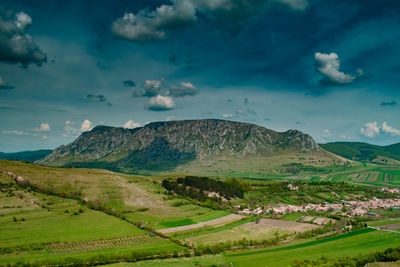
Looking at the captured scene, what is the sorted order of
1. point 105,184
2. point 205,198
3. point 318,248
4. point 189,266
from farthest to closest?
point 205,198
point 105,184
point 318,248
point 189,266

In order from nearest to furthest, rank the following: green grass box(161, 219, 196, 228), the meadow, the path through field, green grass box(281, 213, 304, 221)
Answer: the meadow, the path through field, green grass box(161, 219, 196, 228), green grass box(281, 213, 304, 221)

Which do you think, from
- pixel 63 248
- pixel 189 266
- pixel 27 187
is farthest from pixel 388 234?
pixel 27 187

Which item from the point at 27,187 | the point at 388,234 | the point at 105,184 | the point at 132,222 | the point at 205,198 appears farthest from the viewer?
the point at 205,198

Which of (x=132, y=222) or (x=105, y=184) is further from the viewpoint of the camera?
(x=105, y=184)

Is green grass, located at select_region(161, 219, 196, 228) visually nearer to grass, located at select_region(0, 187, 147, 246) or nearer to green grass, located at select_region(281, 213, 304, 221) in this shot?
grass, located at select_region(0, 187, 147, 246)

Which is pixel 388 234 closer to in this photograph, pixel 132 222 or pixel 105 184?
pixel 132 222

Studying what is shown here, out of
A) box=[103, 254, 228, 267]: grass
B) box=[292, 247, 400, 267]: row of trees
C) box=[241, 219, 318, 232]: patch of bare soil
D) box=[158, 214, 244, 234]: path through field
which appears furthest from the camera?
box=[241, 219, 318, 232]: patch of bare soil

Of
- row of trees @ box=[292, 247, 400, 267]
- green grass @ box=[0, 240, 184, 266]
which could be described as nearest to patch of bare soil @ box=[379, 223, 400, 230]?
row of trees @ box=[292, 247, 400, 267]

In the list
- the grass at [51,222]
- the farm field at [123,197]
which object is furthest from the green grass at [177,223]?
the grass at [51,222]
